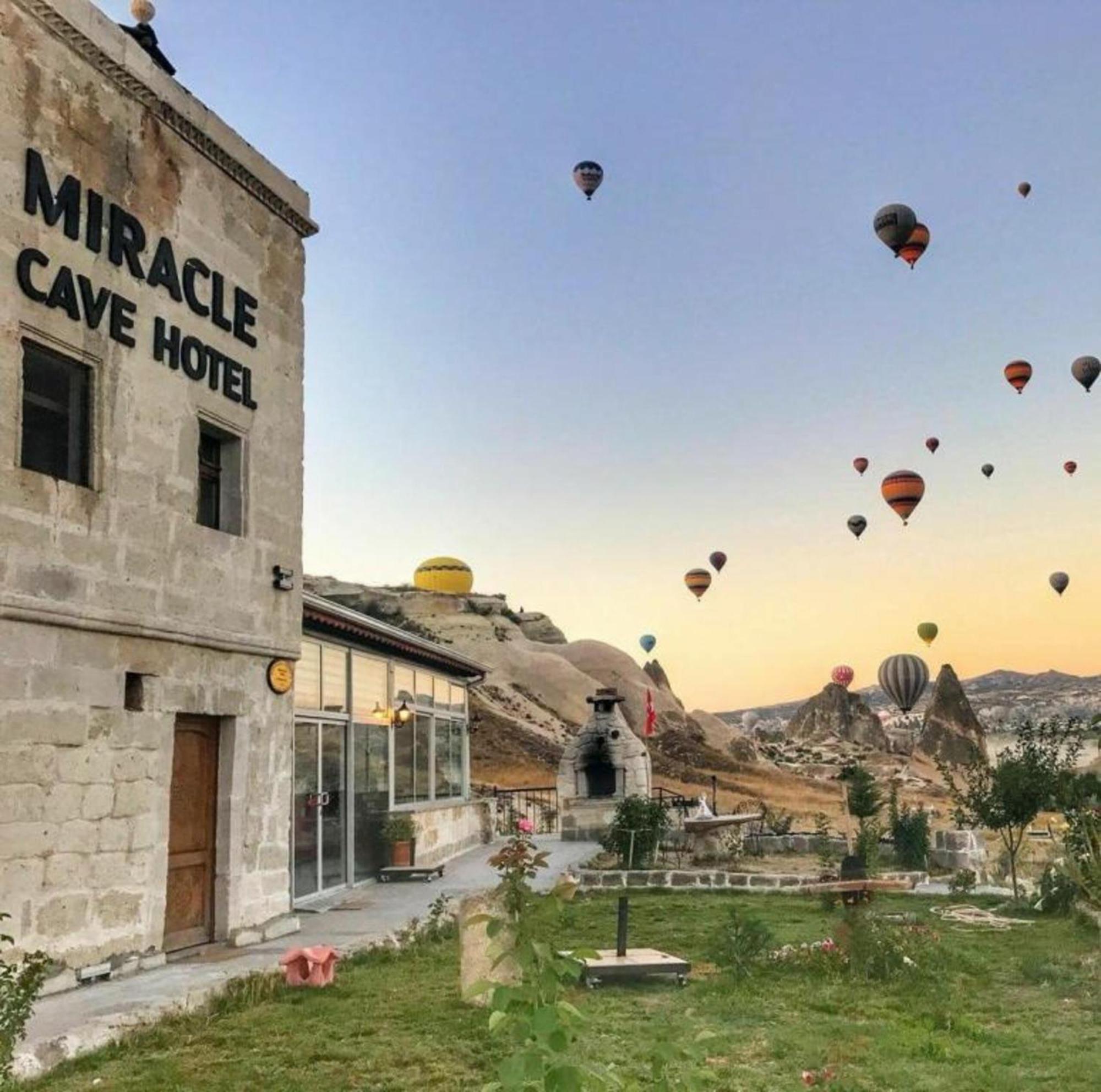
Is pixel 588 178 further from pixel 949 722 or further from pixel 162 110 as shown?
pixel 949 722

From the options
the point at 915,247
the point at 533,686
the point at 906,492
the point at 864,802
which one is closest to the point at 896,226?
the point at 915,247

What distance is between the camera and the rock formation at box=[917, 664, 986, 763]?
66.4 meters

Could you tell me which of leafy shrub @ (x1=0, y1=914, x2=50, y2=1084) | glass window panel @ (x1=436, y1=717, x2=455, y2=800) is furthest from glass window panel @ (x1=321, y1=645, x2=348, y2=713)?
leafy shrub @ (x1=0, y1=914, x2=50, y2=1084)

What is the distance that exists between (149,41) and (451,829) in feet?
47.4

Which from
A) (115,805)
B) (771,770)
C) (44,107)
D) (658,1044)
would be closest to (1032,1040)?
(658,1044)

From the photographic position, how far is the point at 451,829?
67.9ft

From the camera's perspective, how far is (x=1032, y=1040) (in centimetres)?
785

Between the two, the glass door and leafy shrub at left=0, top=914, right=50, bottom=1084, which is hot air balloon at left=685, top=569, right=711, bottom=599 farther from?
leafy shrub at left=0, top=914, right=50, bottom=1084

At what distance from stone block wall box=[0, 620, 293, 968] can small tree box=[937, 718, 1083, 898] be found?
405 inches

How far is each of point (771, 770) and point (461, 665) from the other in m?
41.2

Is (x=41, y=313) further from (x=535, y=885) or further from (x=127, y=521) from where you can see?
(x=535, y=885)

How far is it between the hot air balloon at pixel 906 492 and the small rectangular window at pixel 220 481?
24.9 metres

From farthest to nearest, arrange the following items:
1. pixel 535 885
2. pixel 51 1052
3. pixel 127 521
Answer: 1. pixel 535 885
2. pixel 127 521
3. pixel 51 1052

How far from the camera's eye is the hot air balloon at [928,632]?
6006 centimetres
